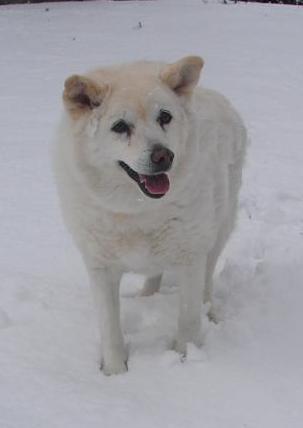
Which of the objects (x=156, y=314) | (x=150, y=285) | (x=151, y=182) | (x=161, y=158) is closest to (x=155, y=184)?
(x=151, y=182)

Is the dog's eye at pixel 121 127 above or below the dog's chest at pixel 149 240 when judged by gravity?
above

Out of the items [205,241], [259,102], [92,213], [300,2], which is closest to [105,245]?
[92,213]

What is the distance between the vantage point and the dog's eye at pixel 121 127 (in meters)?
3.09

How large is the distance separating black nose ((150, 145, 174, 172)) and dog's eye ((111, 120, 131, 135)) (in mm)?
172

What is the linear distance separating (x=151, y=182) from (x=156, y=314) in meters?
1.23

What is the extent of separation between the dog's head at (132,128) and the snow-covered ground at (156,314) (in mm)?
910

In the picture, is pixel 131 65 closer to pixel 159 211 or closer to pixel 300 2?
pixel 159 211

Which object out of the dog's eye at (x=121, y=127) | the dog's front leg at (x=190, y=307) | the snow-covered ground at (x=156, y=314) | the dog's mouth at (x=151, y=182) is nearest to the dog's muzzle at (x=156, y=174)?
the dog's mouth at (x=151, y=182)

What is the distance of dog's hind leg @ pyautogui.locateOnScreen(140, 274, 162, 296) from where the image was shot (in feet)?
14.2

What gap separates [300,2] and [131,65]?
47.7 feet

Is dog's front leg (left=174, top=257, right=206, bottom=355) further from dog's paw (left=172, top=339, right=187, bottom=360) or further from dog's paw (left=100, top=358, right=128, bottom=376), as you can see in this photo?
dog's paw (left=100, top=358, right=128, bottom=376)

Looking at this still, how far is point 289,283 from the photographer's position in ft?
14.3

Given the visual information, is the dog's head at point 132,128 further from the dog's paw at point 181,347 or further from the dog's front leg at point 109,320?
the dog's paw at point 181,347

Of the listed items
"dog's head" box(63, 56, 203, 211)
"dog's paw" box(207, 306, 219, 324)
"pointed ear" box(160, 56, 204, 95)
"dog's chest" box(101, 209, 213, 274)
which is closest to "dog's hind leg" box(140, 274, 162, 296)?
"dog's paw" box(207, 306, 219, 324)
